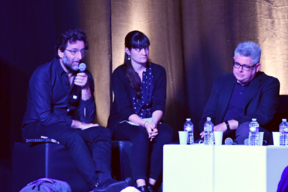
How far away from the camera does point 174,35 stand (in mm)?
A: 4164

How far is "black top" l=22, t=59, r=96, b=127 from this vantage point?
306 centimetres

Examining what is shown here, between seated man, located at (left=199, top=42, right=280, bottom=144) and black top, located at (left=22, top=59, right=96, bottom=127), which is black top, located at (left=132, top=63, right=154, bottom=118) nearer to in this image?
black top, located at (left=22, top=59, right=96, bottom=127)

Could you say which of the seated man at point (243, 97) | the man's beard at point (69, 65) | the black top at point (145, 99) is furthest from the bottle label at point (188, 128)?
the man's beard at point (69, 65)

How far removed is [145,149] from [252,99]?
1.03 m

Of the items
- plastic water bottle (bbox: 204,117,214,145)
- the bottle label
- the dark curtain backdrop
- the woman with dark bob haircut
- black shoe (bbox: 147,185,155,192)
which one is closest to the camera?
plastic water bottle (bbox: 204,117,214,145)

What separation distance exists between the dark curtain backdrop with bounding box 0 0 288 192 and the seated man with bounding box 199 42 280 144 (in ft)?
2.09

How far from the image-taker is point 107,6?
4.25 m

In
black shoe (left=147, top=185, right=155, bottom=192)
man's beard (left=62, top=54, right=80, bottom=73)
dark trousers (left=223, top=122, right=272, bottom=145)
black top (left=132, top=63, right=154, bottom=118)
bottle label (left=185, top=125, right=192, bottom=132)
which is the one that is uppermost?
man's beard (left=62, top=54, right=80, bottom=73)

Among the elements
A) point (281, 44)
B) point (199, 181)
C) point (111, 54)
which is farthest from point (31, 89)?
point (281, 44)

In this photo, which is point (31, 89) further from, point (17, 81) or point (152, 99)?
point (152, 99)

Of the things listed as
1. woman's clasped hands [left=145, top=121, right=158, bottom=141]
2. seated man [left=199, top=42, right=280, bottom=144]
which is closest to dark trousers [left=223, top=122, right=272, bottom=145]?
seated man [left=199, top=42, right=280, bottom=144]

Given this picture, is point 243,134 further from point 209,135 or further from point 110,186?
point 110,186

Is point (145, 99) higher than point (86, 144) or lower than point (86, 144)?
higher

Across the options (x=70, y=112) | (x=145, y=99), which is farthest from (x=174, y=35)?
(x=70, y=112)
